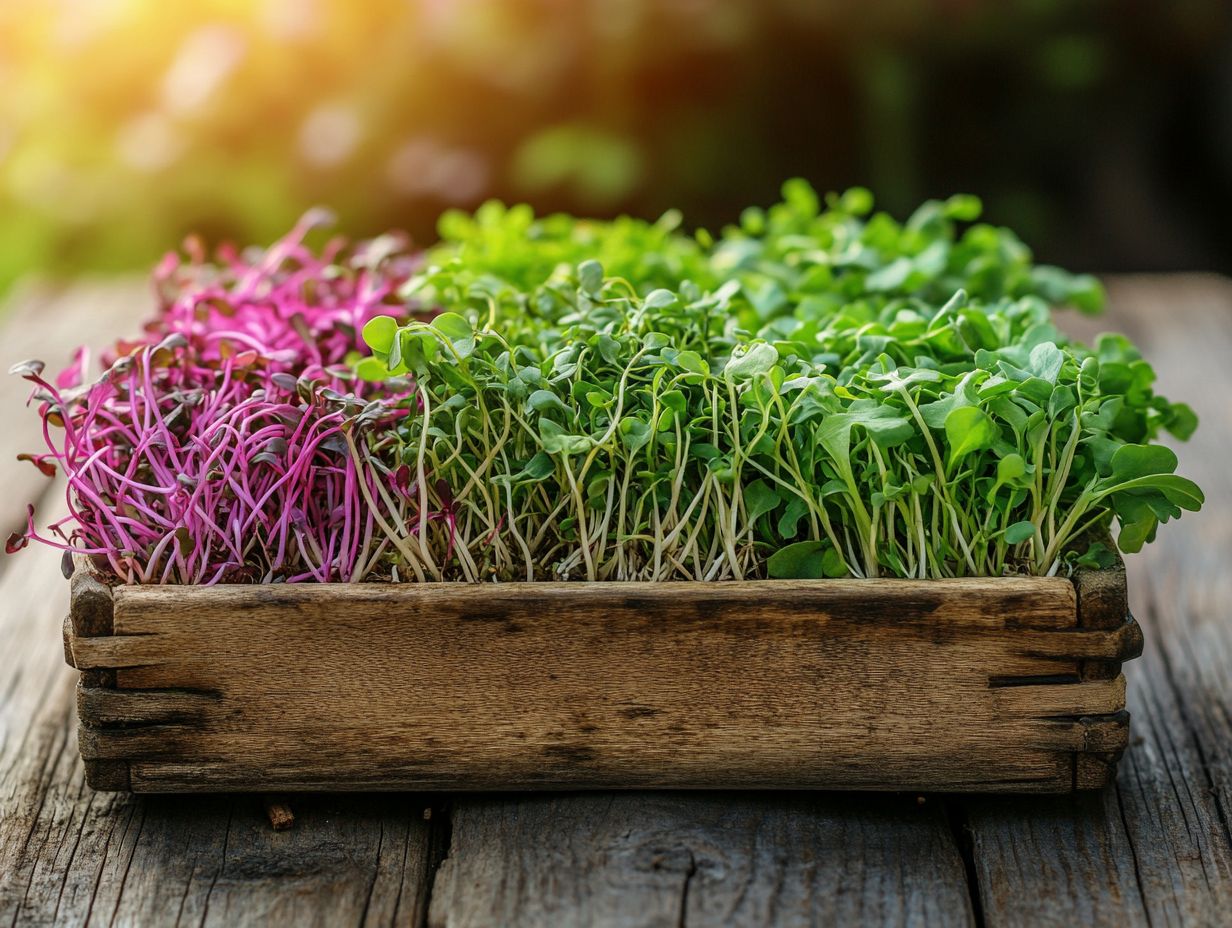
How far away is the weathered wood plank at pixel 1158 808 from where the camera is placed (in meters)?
1.04

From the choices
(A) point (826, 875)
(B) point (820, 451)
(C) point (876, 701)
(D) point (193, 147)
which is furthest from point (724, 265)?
(D) point (193, 147)

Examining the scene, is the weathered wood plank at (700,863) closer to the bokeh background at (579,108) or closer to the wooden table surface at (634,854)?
the wooden table surface at (634,854)

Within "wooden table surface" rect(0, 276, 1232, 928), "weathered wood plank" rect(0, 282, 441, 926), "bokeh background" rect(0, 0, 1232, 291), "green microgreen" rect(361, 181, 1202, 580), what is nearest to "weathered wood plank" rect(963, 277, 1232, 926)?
"wooden table surface" rect(0, 276, 1232, 928)

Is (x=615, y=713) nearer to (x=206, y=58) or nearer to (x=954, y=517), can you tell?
(x=954, y=517)

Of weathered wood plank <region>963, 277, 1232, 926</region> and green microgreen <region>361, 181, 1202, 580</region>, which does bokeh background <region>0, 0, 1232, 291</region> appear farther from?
green microgreen <region>361, 181, 1202, 580</region>

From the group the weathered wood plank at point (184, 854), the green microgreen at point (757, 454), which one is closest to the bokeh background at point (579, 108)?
the green microgreen at point (757, 454)

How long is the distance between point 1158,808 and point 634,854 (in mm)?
466

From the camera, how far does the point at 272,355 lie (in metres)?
1.26

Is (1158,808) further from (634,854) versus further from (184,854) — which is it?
(184,854)

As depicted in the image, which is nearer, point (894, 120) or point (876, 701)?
point (876, 701)

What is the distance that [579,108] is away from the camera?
3.11m

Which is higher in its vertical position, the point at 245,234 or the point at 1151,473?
the point at 1151,473

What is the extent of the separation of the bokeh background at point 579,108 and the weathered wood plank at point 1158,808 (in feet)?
5.59

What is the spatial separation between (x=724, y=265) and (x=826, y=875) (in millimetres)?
835
